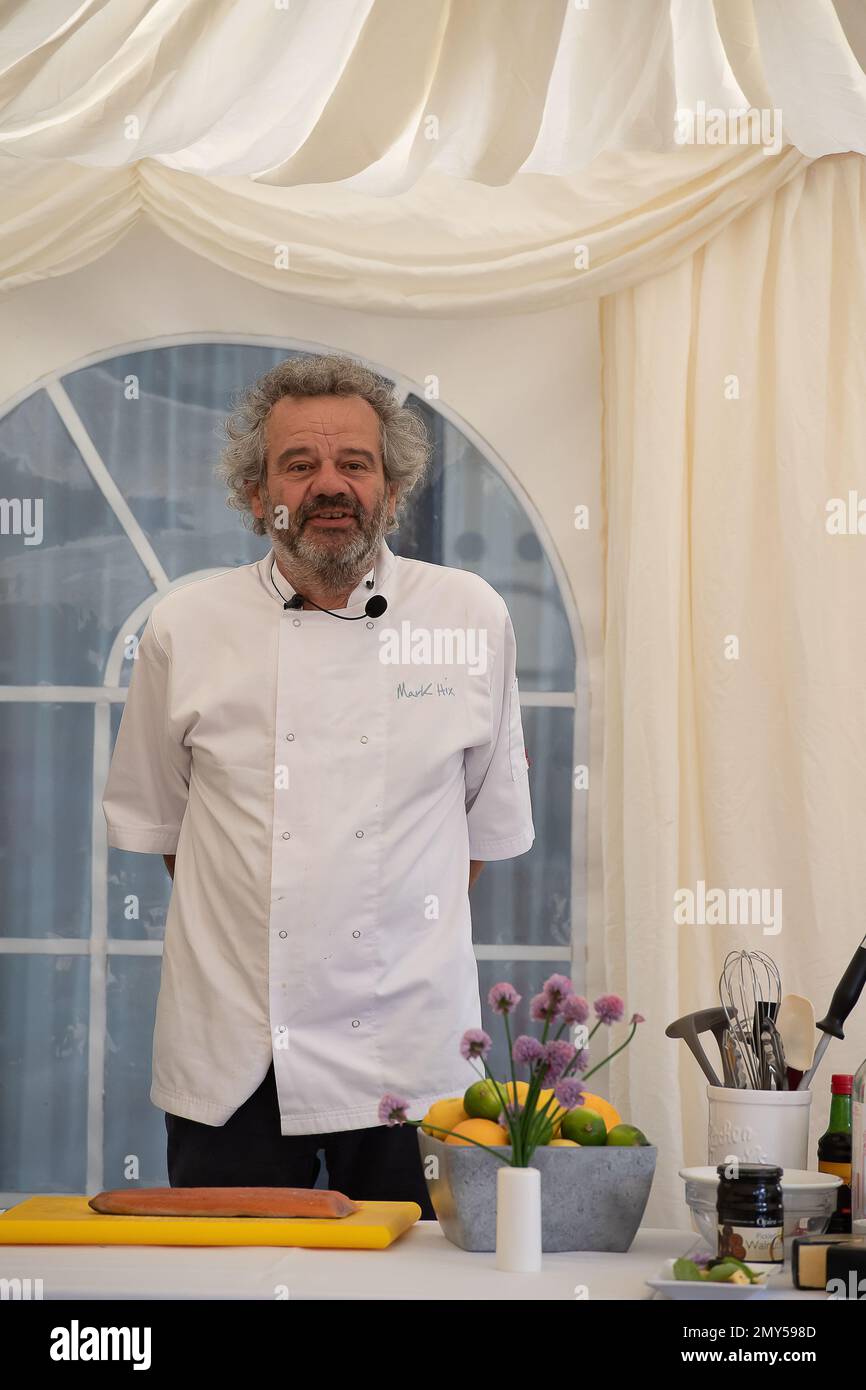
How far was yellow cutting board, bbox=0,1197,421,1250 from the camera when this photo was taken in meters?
1.35

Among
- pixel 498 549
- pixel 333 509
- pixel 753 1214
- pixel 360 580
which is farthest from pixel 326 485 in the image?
pixel 753 1214

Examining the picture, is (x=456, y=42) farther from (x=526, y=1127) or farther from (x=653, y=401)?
(x=526, y=1127)

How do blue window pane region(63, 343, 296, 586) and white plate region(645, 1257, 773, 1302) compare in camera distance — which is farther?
blue window pane region(63, 343, 296, 586)

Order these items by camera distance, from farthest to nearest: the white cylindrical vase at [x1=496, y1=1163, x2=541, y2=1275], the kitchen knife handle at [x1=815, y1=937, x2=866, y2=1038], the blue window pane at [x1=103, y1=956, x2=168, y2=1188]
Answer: the blue window pane at [x1=103, y1=956, x2=168, y2=1188], the kitchen knife handle at [x1=815, y1=937, x2=866, y2=1038], the white cylindrical vase at [x1=496, y1=1163, x2=541, y2=1275]

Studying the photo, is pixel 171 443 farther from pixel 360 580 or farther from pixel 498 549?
pixel 360 580

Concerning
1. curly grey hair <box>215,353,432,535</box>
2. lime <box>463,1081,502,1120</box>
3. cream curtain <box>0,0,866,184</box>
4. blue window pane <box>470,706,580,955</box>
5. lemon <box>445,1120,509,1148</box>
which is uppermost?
cream curtain <box>0,0,866,184</box>

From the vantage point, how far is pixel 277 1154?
6.36 ft

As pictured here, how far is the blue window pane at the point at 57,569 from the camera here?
2.79 metres

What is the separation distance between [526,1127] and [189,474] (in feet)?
5.86

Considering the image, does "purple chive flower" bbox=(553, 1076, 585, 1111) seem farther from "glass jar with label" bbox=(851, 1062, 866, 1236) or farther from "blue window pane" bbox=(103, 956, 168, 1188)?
"blue window pane" bbox=(103, 956, 168, 1188)

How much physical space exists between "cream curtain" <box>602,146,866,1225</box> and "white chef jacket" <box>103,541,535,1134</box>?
504mm

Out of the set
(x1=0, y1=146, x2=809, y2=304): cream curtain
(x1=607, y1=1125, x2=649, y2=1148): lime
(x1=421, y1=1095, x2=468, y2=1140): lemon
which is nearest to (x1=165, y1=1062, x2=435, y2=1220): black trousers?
(x1=421, y1=1095, x2=468, y2=1140): lemon

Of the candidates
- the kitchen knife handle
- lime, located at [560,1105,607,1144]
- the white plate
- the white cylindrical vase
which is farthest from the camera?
the kitchen knife handle
